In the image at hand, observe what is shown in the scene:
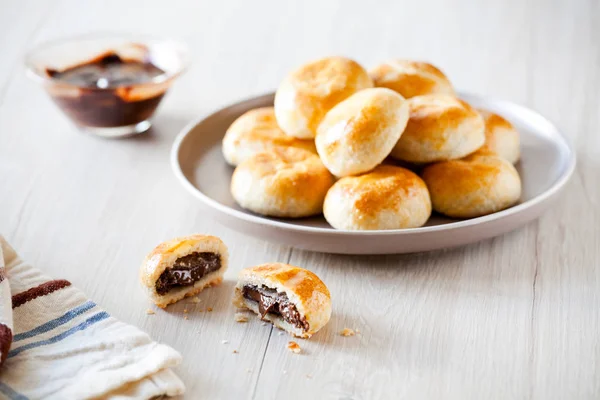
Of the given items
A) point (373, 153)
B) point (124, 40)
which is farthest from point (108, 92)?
point (373, 153)

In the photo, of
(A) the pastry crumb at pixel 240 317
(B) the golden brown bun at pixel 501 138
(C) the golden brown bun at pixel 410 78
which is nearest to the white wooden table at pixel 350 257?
(A) the pastry crumb at pixel 240 317

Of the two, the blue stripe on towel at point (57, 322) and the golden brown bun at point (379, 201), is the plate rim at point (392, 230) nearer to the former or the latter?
the golden brown bun at point (379, 201)

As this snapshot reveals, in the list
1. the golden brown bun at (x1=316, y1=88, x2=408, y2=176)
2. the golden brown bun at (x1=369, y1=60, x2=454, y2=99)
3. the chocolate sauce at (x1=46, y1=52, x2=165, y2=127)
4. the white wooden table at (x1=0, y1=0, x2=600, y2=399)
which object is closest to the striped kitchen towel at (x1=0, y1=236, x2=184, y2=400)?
the white wooden table at (x1=0, y1=0, x2=600, y2=399)

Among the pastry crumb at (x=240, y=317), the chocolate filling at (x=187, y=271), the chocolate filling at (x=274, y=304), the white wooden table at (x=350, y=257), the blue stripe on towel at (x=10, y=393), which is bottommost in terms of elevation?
the white wooden table at (x=350, y=257)

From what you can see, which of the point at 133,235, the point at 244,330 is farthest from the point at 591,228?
the point at 133,235

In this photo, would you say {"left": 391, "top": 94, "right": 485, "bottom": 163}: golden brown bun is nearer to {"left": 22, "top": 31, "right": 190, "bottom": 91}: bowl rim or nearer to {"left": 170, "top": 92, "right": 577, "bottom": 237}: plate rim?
{"left": 170, "top": 92, "right": 577, "bottom": 237}: plate rim

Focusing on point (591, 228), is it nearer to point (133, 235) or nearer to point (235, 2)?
point (133, 235)

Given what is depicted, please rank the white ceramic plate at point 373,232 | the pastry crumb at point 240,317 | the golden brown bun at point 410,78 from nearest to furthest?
the pastry crumb at point 240,317 → the white ceramic plate at point 373,232 → the golden brown bun at point 410,78
